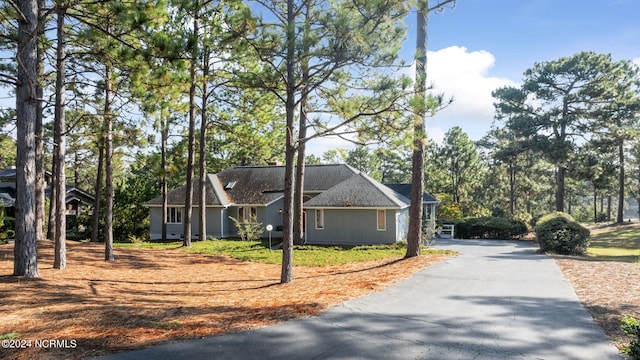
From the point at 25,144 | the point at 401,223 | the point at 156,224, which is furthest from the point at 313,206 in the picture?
the point at 25,144

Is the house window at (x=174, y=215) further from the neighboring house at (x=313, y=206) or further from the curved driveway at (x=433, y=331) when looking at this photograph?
the curved driveway at (x=433, y=331)

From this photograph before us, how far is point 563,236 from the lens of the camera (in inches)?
661

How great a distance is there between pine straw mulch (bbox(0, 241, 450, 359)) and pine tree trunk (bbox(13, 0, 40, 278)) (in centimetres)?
86

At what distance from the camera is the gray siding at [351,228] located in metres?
22.0

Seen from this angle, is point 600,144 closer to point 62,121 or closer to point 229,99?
point 229,99

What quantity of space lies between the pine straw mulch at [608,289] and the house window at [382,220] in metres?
9.48

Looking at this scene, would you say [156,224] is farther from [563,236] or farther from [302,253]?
[563,236]

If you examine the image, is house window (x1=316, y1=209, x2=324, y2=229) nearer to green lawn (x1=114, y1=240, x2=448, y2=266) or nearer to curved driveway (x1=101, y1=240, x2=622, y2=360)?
green lawn (x1=114, y1=240, x2=448, y2=266)

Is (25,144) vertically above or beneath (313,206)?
above

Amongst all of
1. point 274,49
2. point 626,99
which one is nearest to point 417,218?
point 274,49

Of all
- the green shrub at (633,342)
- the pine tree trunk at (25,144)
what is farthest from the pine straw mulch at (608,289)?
the pine tree trunk at (25,144)

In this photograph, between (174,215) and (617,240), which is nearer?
(617,240)

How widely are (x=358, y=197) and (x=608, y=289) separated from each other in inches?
564

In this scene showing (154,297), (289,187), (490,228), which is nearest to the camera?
(154,297)
